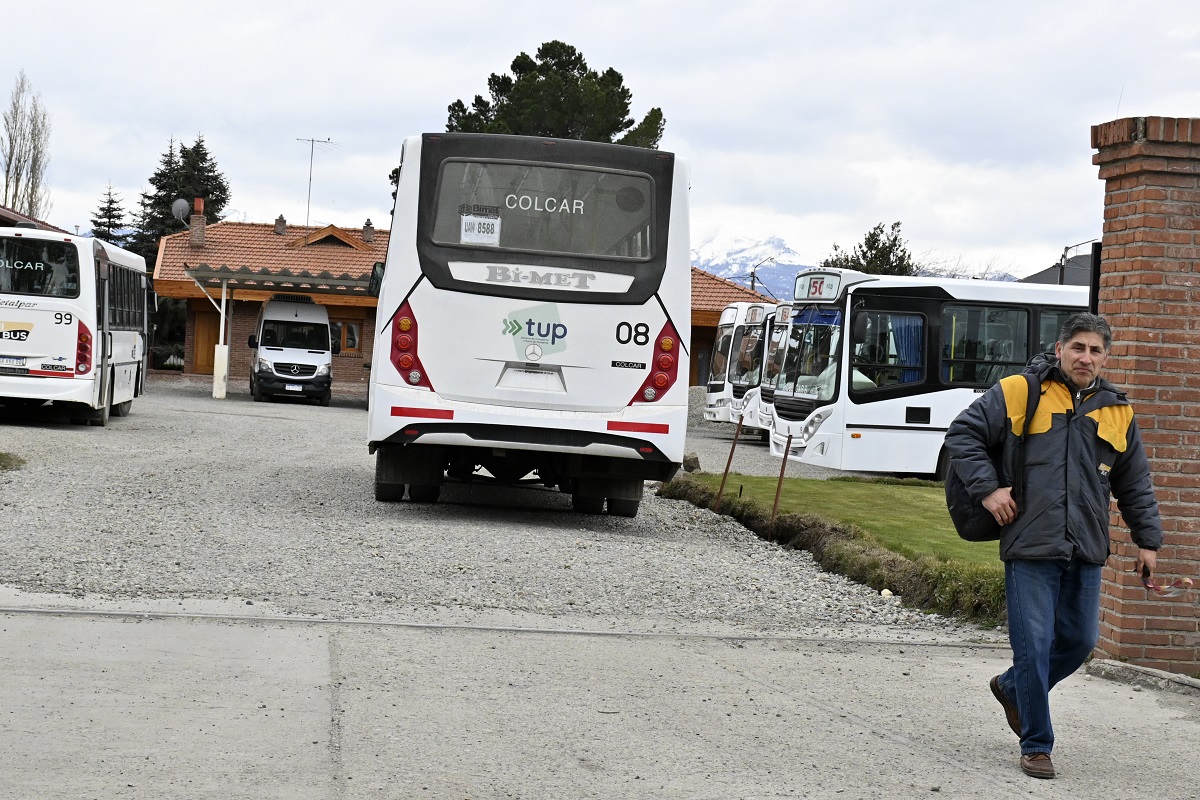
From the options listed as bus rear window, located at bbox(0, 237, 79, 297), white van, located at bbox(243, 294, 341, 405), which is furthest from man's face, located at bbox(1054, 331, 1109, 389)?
white van, located at bbox(243, 294, 341, 405)

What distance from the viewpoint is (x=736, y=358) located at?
31.3 meters

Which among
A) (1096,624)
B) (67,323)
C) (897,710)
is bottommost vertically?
(897,710)

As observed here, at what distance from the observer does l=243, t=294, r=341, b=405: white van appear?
36.3m

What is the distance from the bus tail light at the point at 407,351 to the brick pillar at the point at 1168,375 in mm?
5880

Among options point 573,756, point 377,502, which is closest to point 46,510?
point 377,502

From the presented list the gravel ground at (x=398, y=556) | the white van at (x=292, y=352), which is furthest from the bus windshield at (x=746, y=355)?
the gravel ground at (x=398, y=556)

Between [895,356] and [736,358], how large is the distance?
11239 millimetres

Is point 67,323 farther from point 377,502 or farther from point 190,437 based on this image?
point 377,502

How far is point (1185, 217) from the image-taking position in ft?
24.1

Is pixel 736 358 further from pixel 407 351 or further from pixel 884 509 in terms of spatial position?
pixel 407 351

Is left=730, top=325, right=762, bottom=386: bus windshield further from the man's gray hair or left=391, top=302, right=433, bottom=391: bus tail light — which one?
the man's gray hair

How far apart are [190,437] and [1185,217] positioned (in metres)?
16.4

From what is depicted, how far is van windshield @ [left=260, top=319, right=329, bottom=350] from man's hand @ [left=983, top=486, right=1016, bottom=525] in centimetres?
3291

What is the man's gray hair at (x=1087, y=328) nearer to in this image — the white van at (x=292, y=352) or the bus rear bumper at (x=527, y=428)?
the bus rear bumper at (x=527, y=428)
